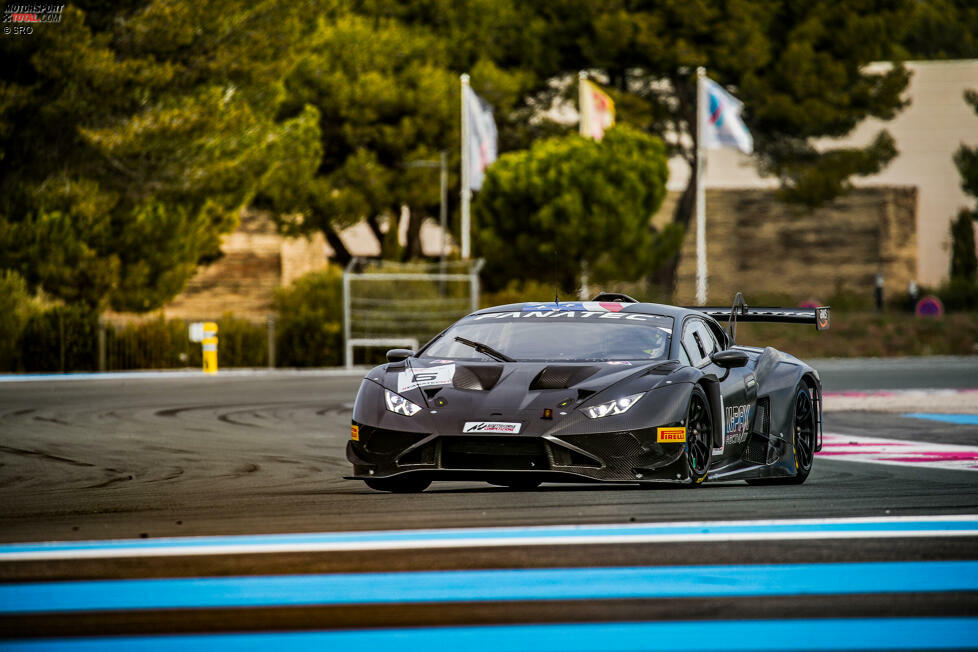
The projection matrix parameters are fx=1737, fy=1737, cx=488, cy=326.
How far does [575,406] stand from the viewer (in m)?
10.5

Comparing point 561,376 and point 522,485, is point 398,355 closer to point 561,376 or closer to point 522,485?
point 522,485

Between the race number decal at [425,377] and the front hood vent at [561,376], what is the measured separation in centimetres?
58

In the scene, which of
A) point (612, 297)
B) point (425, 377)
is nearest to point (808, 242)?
point (612, 297)

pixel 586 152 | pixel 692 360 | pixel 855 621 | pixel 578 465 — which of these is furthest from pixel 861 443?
pixel 586 152

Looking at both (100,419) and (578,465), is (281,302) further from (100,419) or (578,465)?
(578,465)

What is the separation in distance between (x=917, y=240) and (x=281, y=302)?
3192 centimetres

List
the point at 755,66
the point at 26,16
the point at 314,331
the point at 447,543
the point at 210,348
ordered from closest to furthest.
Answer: the point at 447,543 < the point at 26,16 < the point at 210,348 < the point at 314,331 < the point at 755,66

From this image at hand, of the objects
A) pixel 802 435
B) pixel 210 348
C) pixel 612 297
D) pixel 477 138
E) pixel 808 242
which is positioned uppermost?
pixel 477 138

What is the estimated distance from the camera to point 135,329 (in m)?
37.2

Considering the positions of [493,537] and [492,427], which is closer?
[493,537]

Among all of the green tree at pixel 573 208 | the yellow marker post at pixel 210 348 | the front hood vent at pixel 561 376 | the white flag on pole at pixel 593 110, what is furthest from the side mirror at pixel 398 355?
the white flag on pole at pixel 593 110

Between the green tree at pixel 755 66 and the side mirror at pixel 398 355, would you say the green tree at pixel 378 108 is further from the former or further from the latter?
the side mirror at pixel 398 355

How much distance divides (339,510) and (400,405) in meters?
0.97

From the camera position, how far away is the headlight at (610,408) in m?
10.5
